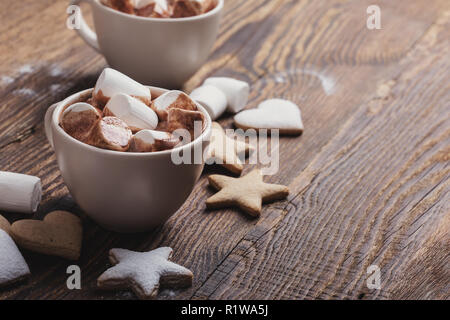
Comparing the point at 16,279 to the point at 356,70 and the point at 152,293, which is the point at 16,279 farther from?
the point at 356,70

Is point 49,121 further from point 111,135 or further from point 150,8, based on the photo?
point 150,8

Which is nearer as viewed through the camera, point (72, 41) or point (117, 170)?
point (117, 170)

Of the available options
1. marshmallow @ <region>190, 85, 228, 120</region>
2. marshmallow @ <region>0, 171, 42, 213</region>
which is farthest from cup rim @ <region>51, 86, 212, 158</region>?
marshmallow @ <region>190, 85, 228, 120</region>

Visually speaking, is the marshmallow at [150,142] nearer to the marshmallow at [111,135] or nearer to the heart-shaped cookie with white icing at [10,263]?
the marshmallow at [111,135]

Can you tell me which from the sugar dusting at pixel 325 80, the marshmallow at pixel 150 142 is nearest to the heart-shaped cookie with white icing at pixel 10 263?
the marshmallow at pixel 150 142

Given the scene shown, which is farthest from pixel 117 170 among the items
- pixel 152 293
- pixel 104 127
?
pixel 152 293

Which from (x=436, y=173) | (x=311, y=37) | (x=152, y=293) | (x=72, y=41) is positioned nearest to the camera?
(x=152, y=293)

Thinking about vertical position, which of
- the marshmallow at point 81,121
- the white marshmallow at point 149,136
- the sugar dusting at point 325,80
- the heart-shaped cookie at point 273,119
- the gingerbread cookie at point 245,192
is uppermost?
the marshmallow at point 81,121
